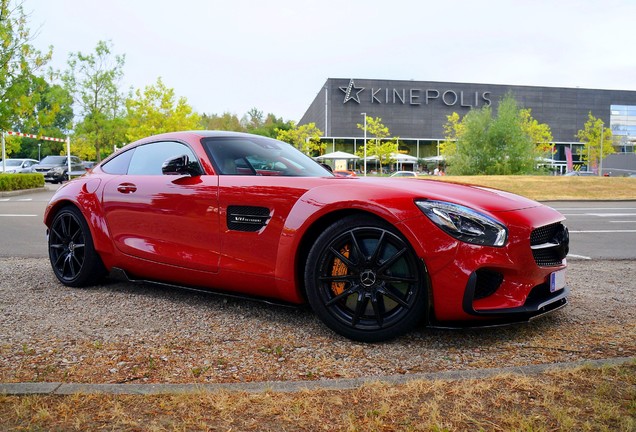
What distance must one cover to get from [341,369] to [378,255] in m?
0.71

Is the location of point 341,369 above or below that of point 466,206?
below

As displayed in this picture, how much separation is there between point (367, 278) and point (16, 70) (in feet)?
71.7

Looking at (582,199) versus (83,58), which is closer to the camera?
(582,199)

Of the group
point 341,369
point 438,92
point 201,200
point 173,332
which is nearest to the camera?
point 341,369

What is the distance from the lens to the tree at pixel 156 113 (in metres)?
40.9

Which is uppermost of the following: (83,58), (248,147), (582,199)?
(83,58)

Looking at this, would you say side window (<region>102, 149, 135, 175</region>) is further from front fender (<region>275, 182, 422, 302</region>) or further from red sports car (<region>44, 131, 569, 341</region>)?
front fender (<region>275, 182, 422, 302</region>)

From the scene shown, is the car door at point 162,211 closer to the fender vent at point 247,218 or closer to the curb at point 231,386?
the fender vent at point 247,218

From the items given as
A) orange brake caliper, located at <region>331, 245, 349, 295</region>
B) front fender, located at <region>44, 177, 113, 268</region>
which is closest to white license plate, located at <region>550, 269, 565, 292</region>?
orange brake caliper, located at <region>331, 245, 349, 295</region>

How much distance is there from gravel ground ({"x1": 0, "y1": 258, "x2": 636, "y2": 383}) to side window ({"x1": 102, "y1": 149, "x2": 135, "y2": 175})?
1086mm

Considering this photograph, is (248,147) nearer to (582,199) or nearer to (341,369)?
(341,369)

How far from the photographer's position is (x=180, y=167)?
13.4 ft

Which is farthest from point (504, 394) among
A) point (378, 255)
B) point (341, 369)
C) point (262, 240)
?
point (262, 240)

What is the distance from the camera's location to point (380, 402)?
247 cm
